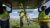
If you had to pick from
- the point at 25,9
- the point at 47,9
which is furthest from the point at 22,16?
the point at 47,9

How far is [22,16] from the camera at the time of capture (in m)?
0.73

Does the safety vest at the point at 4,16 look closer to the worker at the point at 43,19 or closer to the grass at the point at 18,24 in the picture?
the grass at the point at 18,24

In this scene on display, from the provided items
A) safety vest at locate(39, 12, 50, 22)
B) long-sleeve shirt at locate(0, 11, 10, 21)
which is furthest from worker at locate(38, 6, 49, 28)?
long-sleeve shirt at locate(0, 11, 10, 21)

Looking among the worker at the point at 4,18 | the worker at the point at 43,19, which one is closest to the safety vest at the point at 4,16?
the worker at the point at 4,18

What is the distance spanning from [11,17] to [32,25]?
149 millimetres

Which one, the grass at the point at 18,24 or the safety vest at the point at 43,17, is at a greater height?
the safety vest at the point at 43,17

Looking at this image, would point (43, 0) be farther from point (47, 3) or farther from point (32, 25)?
point (32, 25)

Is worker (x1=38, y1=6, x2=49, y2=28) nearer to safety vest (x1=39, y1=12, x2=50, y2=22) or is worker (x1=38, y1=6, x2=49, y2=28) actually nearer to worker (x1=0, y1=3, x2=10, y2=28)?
safety vest (x1=39, y1=12, x2=50, y2=22)

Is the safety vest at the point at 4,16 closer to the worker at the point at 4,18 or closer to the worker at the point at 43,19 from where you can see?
the worker at the point at 4,18

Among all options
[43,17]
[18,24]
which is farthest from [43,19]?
[18,24]

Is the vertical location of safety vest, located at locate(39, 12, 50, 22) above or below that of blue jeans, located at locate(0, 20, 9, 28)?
above

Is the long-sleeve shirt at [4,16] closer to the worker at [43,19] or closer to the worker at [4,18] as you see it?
the worker at [4,18]

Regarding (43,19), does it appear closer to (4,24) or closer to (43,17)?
(43,17)

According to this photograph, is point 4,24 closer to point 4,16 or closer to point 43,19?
point 4,16
